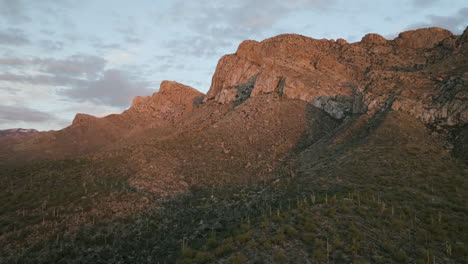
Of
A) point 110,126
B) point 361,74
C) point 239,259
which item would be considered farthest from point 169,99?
point 239,259

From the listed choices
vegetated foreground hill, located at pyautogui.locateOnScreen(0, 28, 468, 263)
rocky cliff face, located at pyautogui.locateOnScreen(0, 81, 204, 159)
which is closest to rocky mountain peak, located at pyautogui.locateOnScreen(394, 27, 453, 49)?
vegetated foreground hill, located at pyautogui.locateOnScreen(0, 28, 468, 263)

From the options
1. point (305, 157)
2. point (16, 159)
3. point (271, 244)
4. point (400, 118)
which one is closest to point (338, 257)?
point (271, 244)

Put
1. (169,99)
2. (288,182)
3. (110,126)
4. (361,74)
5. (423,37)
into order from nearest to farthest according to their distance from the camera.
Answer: (288,182)
(361,74)
(423,37)
(110,126)
(169,99)

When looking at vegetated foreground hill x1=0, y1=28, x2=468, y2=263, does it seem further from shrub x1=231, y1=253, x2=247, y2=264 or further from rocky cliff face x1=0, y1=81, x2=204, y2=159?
rocky cliff face x1=0, y1=81, x2=204, y2=159

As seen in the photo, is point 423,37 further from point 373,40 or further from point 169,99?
point 169,99

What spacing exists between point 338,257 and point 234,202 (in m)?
15.0

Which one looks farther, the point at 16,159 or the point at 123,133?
the point at 123,133

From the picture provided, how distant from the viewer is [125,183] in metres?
31.0

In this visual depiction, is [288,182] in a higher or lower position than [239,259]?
higher

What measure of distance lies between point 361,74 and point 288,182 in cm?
5189

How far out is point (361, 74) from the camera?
69375 millimetres

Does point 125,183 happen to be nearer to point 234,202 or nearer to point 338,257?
point 234,202

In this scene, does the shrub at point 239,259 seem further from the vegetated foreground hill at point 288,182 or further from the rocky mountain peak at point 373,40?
the rocky mountain peak at point 373,40

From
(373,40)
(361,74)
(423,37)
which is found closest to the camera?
(361,74)
